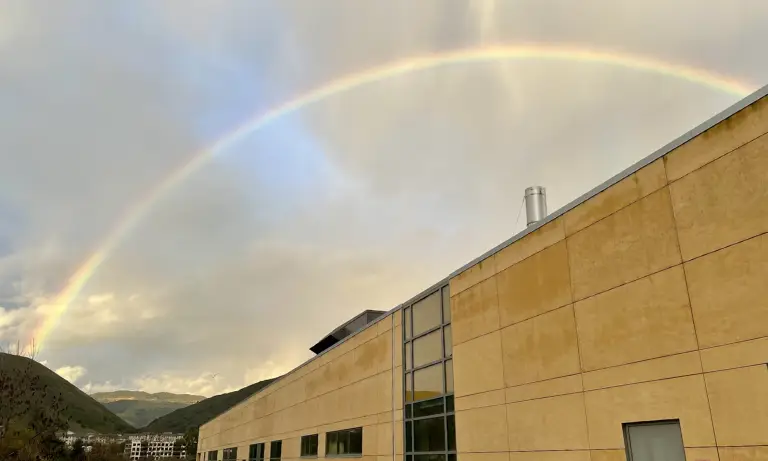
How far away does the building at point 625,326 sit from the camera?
821 centimetres

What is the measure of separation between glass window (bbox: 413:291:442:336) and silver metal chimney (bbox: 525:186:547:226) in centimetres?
409

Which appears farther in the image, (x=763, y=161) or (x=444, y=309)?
(x=444, y=309)

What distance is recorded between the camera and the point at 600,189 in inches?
443

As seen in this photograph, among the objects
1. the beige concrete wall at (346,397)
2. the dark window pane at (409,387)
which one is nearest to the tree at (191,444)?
the beige concrete wall at (346,397)

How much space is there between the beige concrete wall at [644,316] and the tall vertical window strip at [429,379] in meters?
2.04

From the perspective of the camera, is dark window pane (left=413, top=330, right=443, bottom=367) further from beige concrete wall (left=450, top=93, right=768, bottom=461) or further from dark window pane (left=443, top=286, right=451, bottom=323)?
beige concrete wall (left=450, top=93, right=768, bottom=461)

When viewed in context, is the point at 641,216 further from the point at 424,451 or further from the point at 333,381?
the point at 333,381

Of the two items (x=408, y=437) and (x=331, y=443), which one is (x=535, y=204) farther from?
(x=331, y=443)

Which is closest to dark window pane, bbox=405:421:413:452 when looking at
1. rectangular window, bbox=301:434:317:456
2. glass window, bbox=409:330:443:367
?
glass window, bbox=409:330:443:367

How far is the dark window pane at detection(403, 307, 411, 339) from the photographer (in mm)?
19639

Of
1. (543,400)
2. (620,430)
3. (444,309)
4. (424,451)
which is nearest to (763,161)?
(620,430)

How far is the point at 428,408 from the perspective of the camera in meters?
17.5

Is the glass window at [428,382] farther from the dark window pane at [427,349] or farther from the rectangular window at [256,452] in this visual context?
the rectangular window at [256,452]

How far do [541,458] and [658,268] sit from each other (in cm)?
523
